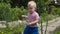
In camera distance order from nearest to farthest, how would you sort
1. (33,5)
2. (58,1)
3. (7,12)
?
(33,5), (7,12), (58,1)

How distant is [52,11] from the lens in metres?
15.2

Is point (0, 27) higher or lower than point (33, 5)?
lower

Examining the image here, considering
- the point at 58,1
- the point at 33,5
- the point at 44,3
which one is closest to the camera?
the point at 33,5

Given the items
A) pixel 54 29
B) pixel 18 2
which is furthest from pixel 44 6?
pixel 54 29

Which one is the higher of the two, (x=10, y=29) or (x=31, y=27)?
(x=31, y=27)

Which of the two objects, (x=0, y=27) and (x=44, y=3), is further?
(x=44, y=3)

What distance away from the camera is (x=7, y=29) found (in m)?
8.82

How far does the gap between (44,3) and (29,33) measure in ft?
30.1

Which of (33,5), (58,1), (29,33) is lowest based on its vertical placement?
(58,1)

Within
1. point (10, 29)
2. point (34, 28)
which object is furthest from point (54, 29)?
point (34, 28)

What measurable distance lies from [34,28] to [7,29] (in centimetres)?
331

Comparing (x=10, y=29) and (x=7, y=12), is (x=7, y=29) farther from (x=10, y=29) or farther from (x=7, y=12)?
(x=7, y=12)

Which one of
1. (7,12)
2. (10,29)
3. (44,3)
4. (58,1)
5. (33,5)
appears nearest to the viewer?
(33,5)

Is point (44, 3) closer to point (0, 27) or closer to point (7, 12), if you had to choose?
point (7, 12)
